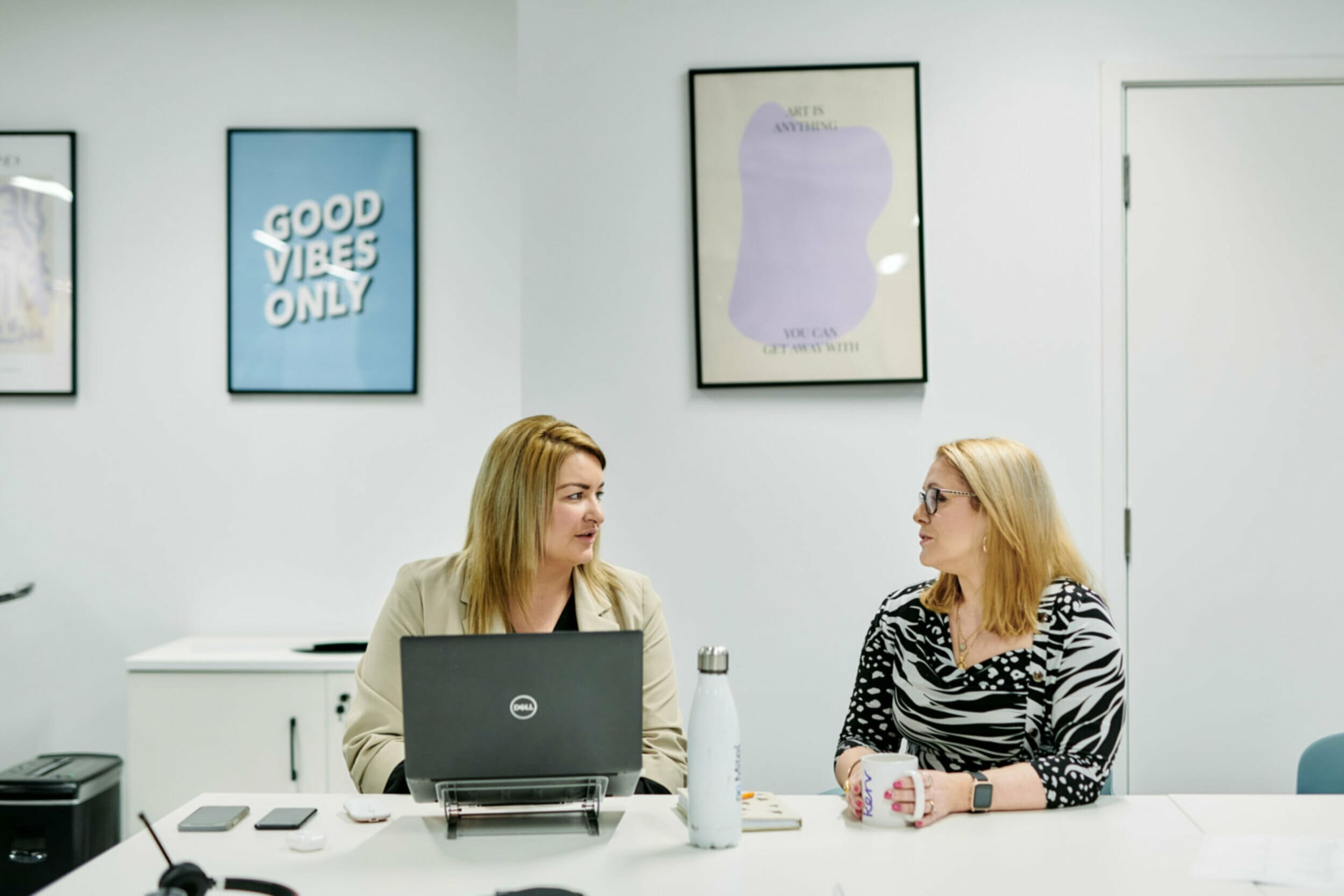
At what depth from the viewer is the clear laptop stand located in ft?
4.73

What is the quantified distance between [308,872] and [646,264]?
5.59 ft

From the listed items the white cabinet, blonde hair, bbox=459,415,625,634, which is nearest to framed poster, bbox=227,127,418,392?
the white cabinet

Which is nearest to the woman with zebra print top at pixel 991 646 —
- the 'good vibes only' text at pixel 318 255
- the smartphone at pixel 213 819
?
the smartphone at pixel 213 819

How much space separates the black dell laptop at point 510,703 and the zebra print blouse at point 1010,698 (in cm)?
62

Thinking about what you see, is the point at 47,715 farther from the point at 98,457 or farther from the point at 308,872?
the point at 308,872

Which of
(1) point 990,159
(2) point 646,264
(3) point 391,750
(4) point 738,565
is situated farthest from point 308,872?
(1) point 990,159

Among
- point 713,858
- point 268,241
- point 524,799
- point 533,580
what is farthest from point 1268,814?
point 268,241

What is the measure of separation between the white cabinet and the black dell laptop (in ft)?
4.98

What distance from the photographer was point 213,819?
1.51 m

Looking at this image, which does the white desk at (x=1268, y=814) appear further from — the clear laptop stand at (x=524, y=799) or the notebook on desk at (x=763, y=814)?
the clear laptop stand at (x=524, y=799)

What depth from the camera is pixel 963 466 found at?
6.02 feet

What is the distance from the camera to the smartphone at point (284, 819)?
149 centimetres

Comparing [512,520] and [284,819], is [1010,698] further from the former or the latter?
[284,819]

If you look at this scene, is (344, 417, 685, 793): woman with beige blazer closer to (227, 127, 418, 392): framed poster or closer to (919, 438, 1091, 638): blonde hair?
(919, 438, 1091, 638): blonde hair
